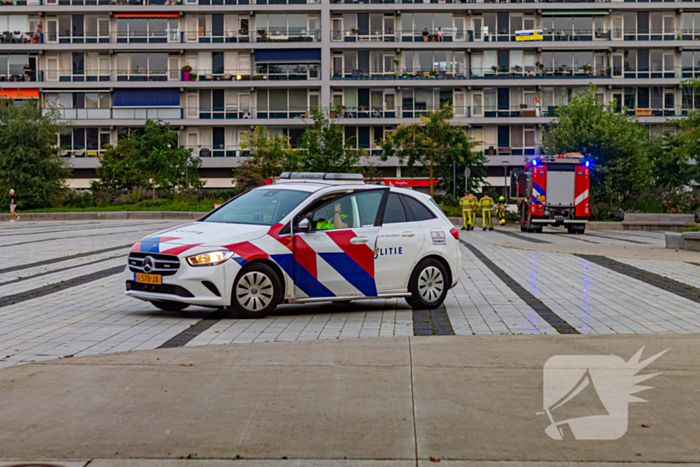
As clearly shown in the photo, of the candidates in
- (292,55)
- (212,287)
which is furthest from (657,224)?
(292,55)

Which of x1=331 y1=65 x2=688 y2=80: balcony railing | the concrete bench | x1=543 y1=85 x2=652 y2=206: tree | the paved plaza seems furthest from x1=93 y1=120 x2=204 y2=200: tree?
the paved plaza

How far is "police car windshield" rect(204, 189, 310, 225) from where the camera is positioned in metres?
10.1

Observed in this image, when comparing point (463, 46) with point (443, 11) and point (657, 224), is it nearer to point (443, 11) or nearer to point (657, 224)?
point (443, 11)

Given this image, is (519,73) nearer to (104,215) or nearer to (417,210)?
(104,215)

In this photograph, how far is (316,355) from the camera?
23.6 ft

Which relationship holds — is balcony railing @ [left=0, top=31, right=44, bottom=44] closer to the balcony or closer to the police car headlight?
the balcony

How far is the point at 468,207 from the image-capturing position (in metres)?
35.0

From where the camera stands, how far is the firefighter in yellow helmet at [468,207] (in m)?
34.7

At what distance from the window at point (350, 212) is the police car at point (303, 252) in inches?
0.5

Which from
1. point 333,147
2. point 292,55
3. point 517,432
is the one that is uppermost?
point 292,55

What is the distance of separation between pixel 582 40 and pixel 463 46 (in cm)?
946

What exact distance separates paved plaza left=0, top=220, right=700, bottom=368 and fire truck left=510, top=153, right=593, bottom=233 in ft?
57.4

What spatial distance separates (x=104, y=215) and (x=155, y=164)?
8268mm

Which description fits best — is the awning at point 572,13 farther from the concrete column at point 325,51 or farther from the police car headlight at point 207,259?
the police car headlight at point 207,259
